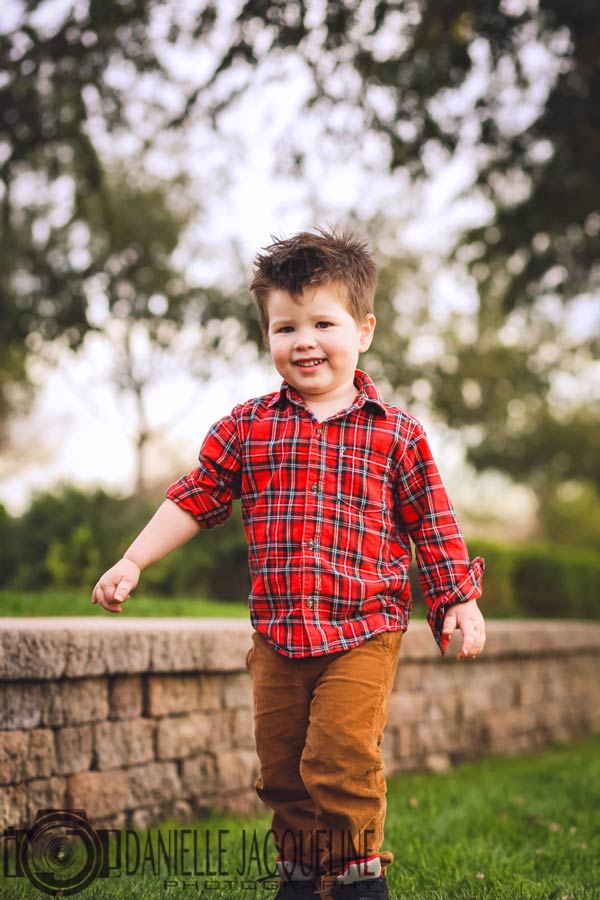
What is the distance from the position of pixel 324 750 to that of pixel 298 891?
0.52 meters

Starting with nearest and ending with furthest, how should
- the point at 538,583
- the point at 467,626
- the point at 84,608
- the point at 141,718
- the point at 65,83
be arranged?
1. the point at 467,626
2. the point at 141,718
3. the point at 84,608
4. the point at 65,83
5. the point at 538,583

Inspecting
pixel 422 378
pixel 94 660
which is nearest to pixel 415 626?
pixel 94 660

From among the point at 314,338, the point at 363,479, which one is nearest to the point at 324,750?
the point at 363,479

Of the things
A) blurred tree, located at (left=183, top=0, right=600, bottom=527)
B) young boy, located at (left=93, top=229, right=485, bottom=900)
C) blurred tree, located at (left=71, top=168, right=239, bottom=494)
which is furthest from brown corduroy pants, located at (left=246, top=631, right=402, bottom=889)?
blurred tree, located at (left=71, top=168, right=239, bottom=494)

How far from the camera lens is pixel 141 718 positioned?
13.3 ft

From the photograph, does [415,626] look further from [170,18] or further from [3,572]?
[170,18]

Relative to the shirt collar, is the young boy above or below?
below

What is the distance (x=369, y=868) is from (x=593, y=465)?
1889 cm

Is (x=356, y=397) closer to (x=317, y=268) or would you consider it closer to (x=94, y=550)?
(x=317, y=268)

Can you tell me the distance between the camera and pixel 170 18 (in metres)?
6.97

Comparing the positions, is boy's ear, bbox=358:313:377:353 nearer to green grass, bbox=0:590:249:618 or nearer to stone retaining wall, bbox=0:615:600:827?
stone retaining wall, bbox=0:615:600:827

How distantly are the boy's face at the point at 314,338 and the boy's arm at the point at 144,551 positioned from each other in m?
0.51

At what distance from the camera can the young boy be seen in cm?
247

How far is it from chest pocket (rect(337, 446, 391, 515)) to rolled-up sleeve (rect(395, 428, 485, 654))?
7 cm
